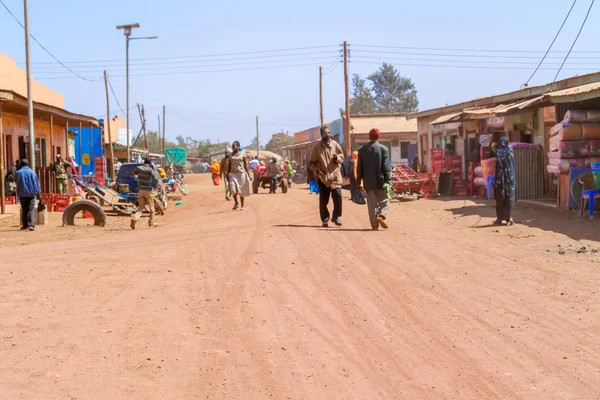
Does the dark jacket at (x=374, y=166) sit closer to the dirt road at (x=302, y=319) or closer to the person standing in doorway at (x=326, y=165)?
the person standing in doorway at (x=326, y=165)

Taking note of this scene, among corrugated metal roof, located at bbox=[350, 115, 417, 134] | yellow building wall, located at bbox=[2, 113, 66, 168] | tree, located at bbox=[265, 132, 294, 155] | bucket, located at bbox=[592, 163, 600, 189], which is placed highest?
tree, located at bbox=[265, 132, 294, 155]

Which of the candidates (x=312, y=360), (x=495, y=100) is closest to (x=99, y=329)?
(x=312, y=360)

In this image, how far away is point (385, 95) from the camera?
105625 millimetres

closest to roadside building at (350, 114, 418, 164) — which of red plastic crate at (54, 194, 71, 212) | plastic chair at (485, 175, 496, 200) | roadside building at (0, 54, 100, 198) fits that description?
roadside building at (0, 54, 100, 198)

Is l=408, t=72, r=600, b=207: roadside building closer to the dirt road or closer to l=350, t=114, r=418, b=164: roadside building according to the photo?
the dirt road

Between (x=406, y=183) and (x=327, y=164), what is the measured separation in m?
13.6

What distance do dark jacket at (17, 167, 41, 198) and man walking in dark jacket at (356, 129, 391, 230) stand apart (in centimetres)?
762

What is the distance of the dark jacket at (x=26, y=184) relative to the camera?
17922 millimetres

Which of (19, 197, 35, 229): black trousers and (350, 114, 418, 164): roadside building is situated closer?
(19, 197, 35, 229): black trousers

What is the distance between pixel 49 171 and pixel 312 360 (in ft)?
74.2

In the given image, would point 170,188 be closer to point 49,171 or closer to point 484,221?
point 49,171

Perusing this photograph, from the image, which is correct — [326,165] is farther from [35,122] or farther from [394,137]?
[394,137]

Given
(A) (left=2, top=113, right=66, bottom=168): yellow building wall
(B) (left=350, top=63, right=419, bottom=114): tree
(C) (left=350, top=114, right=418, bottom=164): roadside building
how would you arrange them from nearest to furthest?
(A) (left=2, top=113, right=66, bottom=168): yellow building wall → (C) (left=350, top=114, right=418, bottom=164): roadside building → (B) (left=350, top=63, right=419, bottom=114): tree

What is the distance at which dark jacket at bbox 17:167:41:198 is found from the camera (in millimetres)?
17922
